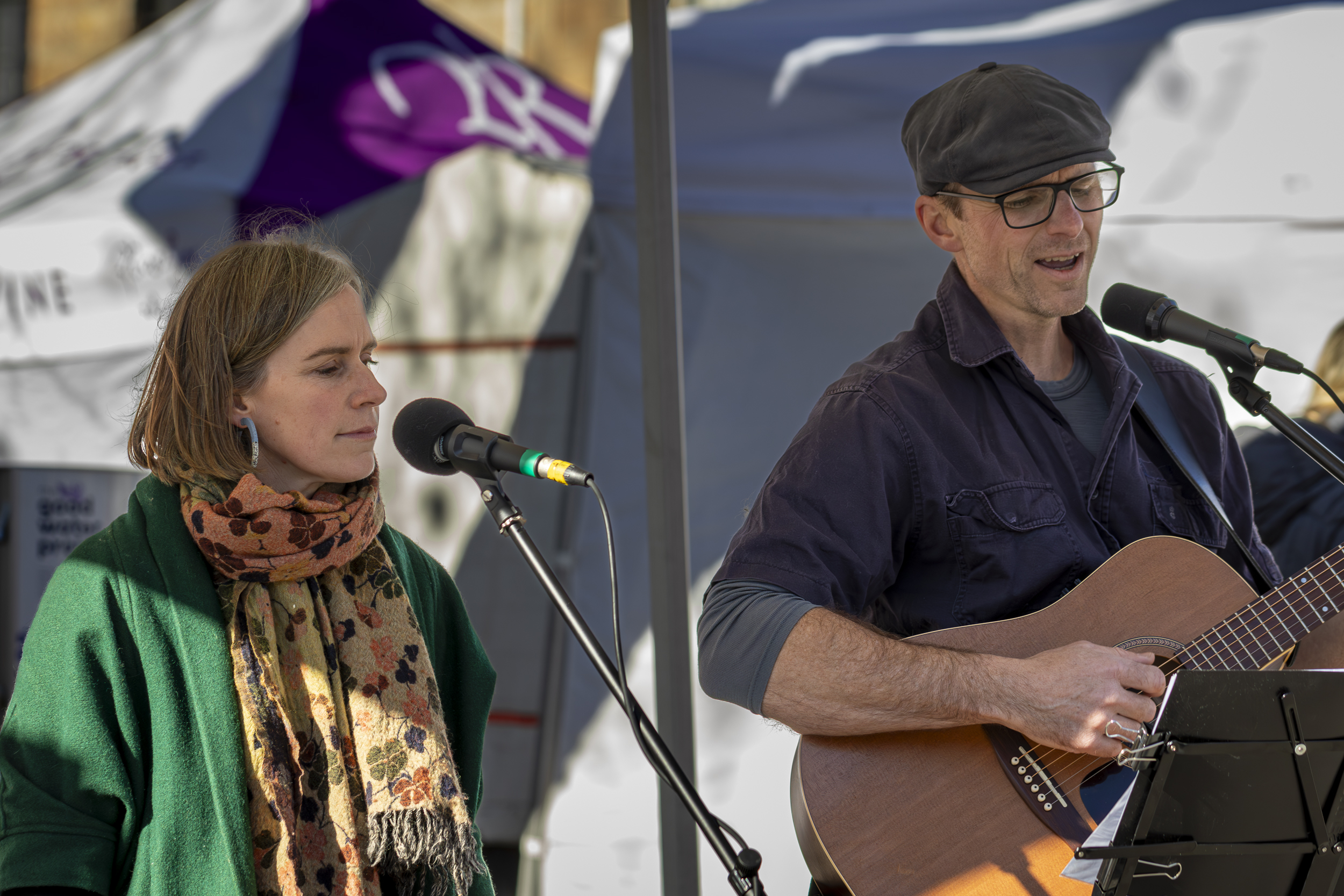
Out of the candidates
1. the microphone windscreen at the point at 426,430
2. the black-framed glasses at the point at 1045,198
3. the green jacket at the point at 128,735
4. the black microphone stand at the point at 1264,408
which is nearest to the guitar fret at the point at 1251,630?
the black microphone stand at the point at 1264,408

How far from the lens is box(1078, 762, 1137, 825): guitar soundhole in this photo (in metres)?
1.92

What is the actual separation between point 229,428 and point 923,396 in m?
1.14

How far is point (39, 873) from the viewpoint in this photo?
1.66 m

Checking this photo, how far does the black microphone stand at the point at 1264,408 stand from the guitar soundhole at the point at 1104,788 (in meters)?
0.60

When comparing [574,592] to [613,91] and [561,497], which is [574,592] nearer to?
[561,497]

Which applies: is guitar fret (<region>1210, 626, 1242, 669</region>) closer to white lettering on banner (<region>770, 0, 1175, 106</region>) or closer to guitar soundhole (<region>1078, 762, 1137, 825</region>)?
guitar soundhole (<region>1078, 762, 1137, 825</region>)

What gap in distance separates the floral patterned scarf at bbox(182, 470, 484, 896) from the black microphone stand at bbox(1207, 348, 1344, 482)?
56.9 inches

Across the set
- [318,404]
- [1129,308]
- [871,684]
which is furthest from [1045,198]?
[318,404]

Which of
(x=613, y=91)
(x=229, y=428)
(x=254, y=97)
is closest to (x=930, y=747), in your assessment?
(x=229, y=428)

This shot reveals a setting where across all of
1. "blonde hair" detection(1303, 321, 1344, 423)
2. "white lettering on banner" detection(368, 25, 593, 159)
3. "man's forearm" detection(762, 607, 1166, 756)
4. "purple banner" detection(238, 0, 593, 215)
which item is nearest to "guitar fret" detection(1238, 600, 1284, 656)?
"man's forearm" detection(762, 607, 1166, 756)

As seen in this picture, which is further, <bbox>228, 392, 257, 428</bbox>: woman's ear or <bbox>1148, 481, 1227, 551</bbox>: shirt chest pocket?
<bbox>1148, 481, 1227, 551</bbox>: shirt chest pocket

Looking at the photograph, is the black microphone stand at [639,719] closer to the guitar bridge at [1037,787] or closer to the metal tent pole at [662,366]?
the guitar bridge at [1037,787]

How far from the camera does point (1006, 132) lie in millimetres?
2045

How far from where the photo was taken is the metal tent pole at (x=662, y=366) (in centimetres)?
239
